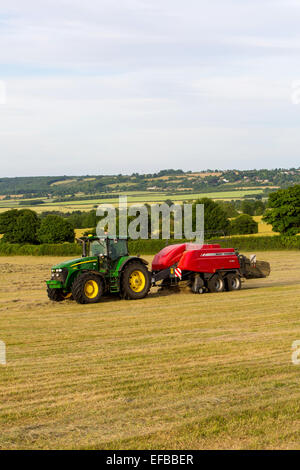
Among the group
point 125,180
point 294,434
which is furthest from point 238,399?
point 125,180

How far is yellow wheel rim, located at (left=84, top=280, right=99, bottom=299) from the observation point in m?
18.7

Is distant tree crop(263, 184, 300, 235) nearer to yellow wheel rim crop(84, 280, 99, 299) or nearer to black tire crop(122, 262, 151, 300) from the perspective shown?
black tire crop(122, 262, 151, 300)

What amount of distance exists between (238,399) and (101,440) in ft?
7.43

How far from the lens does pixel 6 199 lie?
146125 millimetres

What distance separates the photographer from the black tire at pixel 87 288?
18422 millimetres

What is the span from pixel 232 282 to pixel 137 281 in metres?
4.06

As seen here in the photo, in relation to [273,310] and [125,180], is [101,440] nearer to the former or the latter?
[273,310]

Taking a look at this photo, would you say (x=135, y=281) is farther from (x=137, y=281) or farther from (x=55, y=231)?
(x=55, y=231)

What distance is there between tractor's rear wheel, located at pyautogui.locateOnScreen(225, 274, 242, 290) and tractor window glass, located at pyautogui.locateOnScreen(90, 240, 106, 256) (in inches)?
199

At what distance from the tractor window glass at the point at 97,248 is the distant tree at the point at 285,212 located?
130 ft

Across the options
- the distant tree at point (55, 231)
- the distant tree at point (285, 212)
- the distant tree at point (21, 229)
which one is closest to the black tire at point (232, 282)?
the distant tree at point (285, 212)

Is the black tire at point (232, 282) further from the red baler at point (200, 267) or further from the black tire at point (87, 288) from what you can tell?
the black tire at point (87, 288)

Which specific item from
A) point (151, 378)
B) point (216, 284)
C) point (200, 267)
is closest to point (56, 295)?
point (200, 267)
